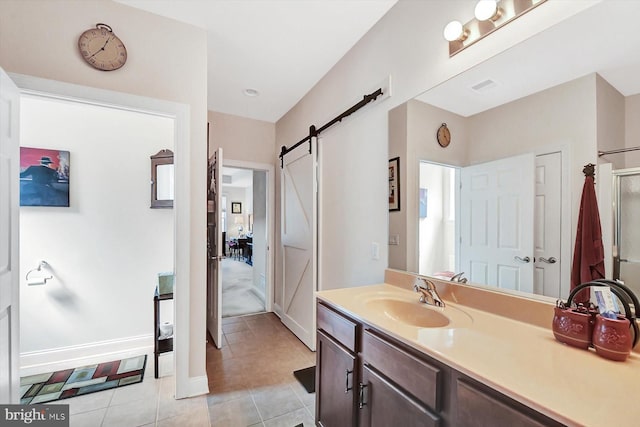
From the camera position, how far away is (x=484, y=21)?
51.4 inches

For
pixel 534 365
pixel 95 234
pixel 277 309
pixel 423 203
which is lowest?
pixel 277 309

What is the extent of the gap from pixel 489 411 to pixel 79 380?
116 inches

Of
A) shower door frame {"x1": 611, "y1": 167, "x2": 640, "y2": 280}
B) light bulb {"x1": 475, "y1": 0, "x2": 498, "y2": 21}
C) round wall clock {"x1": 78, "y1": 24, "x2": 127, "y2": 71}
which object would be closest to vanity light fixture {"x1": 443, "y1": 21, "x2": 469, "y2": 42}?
light bulb {"x1": 475, "y1": 0, "x2": 498, "y2": 21}

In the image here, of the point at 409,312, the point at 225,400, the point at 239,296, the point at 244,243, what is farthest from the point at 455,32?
the point at 244,243

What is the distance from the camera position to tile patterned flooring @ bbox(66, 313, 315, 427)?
1807 millimetres

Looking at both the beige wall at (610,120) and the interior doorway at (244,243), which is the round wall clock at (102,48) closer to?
the interior doorway at (244,243)

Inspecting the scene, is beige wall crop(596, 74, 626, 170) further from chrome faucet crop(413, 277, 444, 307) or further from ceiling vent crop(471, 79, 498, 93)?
chrome faucet crop(413, 277, 444, 307)

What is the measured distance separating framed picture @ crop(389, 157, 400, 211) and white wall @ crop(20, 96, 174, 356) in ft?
7.65

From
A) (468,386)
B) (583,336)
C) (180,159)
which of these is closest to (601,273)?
(583,336)

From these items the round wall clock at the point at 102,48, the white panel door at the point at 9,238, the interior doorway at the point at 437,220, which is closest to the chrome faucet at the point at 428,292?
the interior doorway at the point at 437,220

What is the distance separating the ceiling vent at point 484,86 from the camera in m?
1.33

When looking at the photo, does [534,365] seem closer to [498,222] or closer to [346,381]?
[498,222]

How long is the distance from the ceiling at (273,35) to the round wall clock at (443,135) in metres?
0.96

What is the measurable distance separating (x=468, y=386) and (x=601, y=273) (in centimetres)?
67
